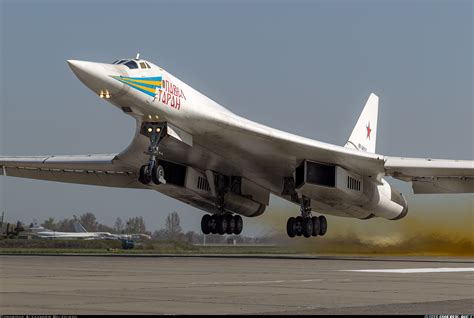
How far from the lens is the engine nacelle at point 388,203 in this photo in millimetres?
25953

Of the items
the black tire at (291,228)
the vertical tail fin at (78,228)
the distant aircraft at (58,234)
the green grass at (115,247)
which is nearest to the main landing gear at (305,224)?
the black tire at (291,228)

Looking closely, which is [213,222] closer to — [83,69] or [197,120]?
[197,120]

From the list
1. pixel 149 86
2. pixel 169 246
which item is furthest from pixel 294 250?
pixel 149 86

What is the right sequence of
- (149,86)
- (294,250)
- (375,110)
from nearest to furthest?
(149,86) < (294,250) < (375,110)

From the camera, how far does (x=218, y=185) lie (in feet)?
84.0

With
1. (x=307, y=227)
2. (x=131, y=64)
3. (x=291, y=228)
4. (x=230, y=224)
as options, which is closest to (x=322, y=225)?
(x=307, y=227)

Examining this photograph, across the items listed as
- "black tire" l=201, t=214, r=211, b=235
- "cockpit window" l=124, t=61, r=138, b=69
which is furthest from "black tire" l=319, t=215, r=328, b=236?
"cockpit window" l=124, t=61, r=138, b=69

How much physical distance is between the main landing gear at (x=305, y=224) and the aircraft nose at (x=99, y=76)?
9047 mm

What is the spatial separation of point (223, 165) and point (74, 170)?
6548 millimetres

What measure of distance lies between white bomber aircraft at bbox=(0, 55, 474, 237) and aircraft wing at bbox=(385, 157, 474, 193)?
0.03m

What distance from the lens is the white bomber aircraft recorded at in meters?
19.1

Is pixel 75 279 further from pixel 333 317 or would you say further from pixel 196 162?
pixel 196 162

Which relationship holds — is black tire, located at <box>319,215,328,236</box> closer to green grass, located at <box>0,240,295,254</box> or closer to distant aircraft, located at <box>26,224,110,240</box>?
green grass, located at <box>0,240,295,254</box>

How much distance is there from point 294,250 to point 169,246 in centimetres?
903
